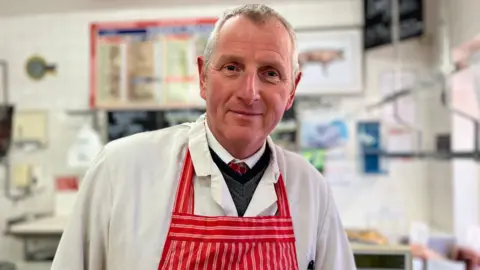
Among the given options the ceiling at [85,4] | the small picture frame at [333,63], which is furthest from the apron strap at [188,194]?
the ceiling at [85,4]

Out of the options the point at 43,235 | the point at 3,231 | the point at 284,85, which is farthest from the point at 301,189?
the point at 3,231

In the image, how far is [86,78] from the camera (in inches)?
124

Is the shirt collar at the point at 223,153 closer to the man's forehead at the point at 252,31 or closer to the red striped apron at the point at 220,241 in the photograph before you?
the red striped apron at the point at 220,241

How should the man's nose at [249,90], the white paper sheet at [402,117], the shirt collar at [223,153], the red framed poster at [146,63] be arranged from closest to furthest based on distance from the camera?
1. the man's nose at [249,90]
2. the shirt collar at [223,153]
3. the white paper sheet at [402,117]
4. the red framed poster at [146,63]

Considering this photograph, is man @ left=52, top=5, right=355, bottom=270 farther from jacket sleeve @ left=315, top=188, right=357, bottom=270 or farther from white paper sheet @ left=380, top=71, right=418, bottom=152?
white paper sheet @ left=380, top=71, right=418, bottom=152

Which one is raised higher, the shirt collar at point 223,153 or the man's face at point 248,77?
the man's face at point 248,77

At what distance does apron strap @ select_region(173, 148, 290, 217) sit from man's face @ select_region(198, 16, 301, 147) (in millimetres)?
114

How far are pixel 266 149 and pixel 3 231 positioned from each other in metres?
2.57

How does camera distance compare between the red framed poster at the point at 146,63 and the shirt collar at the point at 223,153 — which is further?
the red framed poster at the point at 146,63

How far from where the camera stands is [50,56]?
3170mm

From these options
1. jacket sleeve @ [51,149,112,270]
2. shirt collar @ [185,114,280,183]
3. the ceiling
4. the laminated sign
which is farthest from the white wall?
jacket sleeve @ [51,149,112,270]

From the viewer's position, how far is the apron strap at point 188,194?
1027 mm

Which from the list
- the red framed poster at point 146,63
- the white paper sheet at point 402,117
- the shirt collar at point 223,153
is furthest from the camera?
the red framed poster at point 146,63

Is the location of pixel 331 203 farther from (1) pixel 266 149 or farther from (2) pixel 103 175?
(2) pixel 103 175
